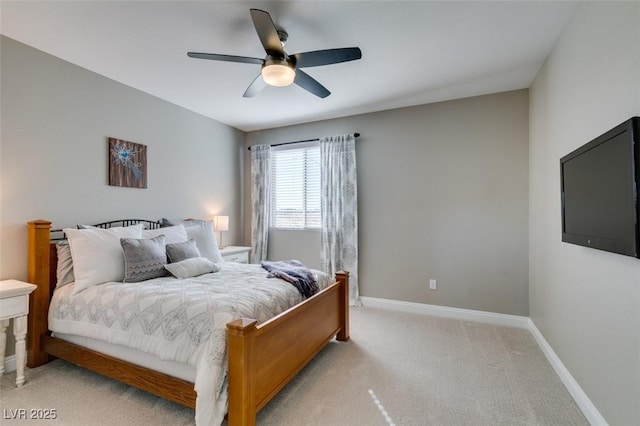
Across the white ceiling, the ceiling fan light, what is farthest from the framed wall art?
the ceiling fan light

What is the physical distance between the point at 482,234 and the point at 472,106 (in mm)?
1595

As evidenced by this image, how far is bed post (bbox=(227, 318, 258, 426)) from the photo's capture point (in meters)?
1.61

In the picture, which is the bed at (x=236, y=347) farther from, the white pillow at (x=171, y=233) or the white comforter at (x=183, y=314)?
the white pillow at (x=171, y=233)

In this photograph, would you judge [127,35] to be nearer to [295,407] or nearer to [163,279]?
[163,279]

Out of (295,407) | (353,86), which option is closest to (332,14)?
(353,86)

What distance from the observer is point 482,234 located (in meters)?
3.62

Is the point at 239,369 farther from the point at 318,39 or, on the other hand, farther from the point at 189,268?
the point at 318,39

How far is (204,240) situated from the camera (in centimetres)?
353

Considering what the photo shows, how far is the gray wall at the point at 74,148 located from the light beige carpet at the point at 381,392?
1.16 metres

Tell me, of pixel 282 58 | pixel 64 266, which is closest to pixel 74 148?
pixel 64 266

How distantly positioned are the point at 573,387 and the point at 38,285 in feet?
14.0

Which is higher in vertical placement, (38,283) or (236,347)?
(38,283)

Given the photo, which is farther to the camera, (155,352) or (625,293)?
(155,352)

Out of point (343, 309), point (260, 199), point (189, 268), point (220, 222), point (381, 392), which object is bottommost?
point (381, 392)
